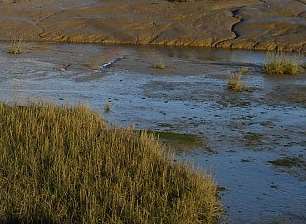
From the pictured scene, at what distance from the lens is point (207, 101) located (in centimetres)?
1506

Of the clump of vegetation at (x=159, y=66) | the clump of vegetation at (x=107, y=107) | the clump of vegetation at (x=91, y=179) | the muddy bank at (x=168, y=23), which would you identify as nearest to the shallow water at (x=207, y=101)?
the clump of vegetation at (x=107, y=107)

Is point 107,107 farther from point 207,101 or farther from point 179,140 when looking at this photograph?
point 179,140

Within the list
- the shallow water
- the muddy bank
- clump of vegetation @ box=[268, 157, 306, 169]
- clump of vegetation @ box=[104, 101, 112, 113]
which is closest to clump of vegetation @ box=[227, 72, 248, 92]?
the shallow water

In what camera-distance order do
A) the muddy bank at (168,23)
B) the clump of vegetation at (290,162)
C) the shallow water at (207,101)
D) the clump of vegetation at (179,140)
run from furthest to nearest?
the muddy bank at (168,23) < the clump of vegetation at (179,140) < the clump of vegetation at (290,162) < the shallow water at (207,101)

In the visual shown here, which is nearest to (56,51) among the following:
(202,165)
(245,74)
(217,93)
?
(245,74)

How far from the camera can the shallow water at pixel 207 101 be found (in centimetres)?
862

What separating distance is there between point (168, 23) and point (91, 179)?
23.0 metres

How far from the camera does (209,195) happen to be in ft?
24.6

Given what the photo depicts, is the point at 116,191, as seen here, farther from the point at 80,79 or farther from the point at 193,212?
the point at 80,79

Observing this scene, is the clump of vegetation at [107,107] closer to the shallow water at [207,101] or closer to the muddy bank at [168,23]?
the shallow water at [207,101]

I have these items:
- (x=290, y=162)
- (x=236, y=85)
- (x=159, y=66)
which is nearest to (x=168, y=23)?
(x=159, y=66)

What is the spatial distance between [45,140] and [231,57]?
16588mm

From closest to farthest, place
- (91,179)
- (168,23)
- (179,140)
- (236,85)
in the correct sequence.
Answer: (91,179)
(179,140)
(236,85)
(168,23)

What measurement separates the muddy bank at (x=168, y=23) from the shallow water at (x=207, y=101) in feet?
7.96
